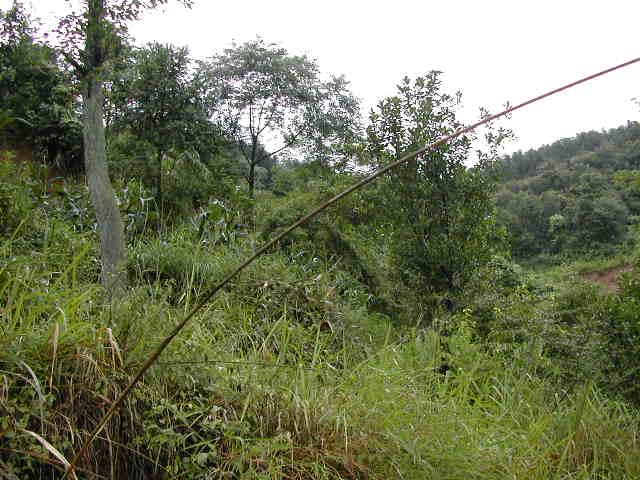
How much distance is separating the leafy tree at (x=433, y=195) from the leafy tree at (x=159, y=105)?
3114 millimetres

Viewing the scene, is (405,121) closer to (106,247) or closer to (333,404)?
(106,247)

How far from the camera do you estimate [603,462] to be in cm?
204

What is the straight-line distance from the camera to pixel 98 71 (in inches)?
131

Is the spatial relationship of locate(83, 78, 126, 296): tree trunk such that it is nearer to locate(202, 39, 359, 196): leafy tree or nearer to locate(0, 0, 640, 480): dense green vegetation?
locate(0, 0, 640, 480): dense green vegetation

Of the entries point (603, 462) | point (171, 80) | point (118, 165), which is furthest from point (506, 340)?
point (171, 80)

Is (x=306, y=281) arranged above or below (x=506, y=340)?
above

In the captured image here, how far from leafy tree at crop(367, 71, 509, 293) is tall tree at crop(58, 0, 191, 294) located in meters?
2.49

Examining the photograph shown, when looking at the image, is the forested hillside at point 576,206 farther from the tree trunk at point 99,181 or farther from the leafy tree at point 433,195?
the tree trunk at point 99,181

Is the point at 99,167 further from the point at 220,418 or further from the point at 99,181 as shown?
the point at 220,418

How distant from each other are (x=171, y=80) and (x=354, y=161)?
3.24m

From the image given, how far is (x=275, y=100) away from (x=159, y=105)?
479cm

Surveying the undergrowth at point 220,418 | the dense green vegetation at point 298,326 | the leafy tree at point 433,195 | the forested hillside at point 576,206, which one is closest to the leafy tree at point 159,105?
the dense green vegetation at point 298,326

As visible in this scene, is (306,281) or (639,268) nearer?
(639,268)

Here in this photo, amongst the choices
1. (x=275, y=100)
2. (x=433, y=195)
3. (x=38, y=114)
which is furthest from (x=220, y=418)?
(x=275, y=100)
